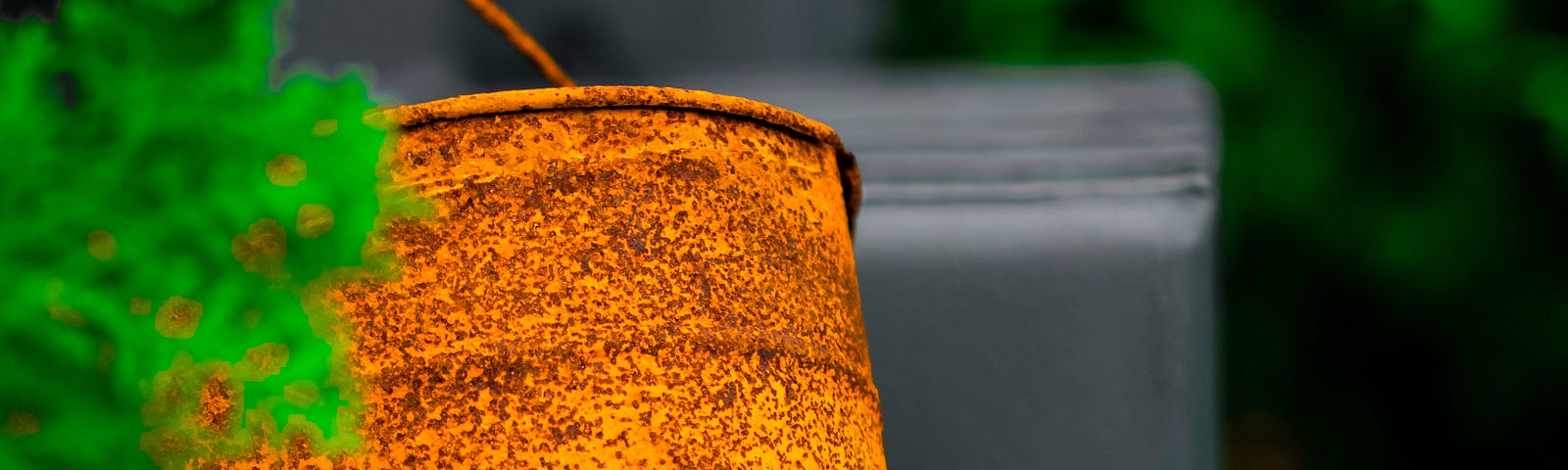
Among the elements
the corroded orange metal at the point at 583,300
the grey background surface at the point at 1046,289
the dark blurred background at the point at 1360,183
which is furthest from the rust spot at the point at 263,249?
the dark blurred background at the point at 1360,183

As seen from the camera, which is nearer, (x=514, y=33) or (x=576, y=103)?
(x=576, y=103)

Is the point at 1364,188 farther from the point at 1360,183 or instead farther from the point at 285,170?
the point at 285,170

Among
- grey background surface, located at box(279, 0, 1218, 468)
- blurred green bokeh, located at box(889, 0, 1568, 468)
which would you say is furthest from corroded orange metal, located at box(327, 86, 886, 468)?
blurred green bokeh, located at box(889, 0, 1568, 468)

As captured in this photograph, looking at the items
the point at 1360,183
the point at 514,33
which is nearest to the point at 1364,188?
the point at 1360,183

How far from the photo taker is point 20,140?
0.50 meters

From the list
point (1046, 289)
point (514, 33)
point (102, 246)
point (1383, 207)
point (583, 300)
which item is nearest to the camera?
point (102, 246)

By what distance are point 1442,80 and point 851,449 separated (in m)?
1.51

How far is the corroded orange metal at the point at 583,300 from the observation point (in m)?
0.77

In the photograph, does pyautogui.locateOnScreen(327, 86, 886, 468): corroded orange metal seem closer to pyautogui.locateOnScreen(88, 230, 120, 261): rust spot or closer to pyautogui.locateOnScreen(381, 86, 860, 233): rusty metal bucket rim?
pyautogui.locateOnScreen(381, 86, 860, 233): rusty metal bucket rim

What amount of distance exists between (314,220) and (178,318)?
0.06 metres

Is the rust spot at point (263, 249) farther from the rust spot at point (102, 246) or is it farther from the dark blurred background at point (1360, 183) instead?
the dark blurred background at point (1360, 183)

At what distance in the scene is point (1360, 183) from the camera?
6.96 ft

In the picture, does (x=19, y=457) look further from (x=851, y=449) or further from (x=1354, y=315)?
(x=1354, y=315)

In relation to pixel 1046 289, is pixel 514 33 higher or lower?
higher
